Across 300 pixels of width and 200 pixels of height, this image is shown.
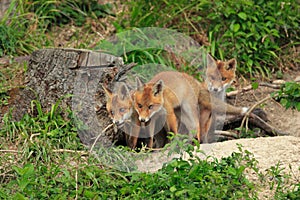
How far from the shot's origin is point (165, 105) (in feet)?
22.9

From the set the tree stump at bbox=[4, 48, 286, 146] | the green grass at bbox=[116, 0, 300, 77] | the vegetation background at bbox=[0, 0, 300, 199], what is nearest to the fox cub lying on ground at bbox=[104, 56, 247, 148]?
the tree stump at bbox=[4, 48, 286, 146]

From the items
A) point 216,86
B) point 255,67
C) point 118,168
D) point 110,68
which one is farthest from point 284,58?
point 118,168

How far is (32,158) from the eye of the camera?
250 inches

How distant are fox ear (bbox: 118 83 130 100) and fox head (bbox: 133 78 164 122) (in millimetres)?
110

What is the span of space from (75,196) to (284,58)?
508 cm

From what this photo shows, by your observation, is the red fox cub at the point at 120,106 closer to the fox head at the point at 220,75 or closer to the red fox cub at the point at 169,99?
the red fox cub at the point at 169,99

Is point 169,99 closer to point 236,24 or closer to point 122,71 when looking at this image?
point 122,71

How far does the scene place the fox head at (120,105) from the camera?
21.8ft

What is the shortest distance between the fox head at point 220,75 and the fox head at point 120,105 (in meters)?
1.56

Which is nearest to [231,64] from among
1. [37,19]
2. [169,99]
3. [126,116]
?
[169,99]

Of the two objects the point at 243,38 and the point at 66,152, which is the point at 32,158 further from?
the point at 243,38

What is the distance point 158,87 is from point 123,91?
1.35ft

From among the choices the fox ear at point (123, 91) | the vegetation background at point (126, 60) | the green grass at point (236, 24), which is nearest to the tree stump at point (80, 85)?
the vegetation background at point (126, 60)

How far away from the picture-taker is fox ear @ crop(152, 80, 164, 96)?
676 centimetres
